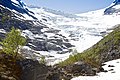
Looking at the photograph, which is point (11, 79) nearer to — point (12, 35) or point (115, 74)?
point (115, 74)

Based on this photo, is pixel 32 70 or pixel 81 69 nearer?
pixel 32 70

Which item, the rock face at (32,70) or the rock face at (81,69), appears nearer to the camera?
the rock face at (32,70)

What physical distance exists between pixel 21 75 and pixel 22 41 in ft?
96.8

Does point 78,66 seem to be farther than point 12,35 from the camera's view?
No

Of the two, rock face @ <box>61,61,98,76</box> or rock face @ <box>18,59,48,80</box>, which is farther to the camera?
rock face @ <box>61,61,98,76</box>

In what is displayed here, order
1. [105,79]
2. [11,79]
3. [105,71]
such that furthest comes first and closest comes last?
1. [105,71]
2. [105,79]
3. [11,79]

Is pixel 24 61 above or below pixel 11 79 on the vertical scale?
above

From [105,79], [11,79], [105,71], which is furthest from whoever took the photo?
[105,71]

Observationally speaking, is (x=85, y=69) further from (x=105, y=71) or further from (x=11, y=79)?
(x=11, y=79)

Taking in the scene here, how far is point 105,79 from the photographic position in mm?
47312

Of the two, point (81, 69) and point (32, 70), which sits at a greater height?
point (32, 70)

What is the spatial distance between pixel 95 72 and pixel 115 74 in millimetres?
3620

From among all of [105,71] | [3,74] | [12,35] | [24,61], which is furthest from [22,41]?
[3,74]

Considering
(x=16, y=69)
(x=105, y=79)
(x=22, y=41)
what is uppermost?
(x=22, y=41)
